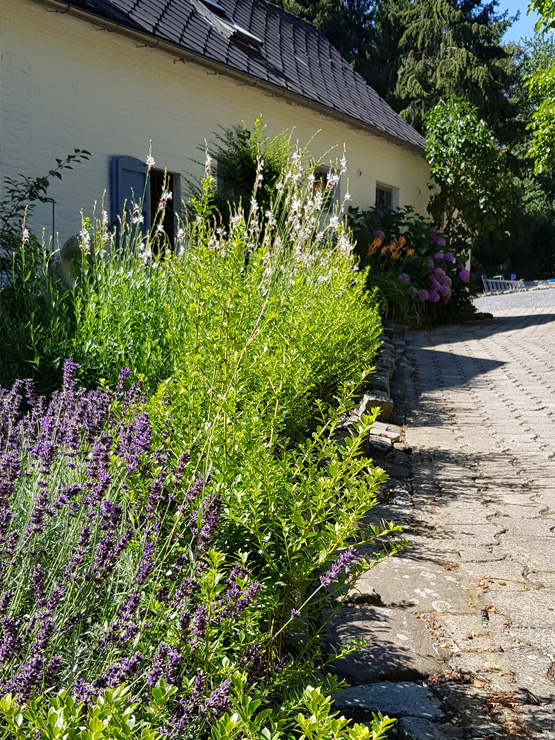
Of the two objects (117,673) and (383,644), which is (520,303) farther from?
(117,673)

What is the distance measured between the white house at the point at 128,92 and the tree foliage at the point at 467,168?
10.1 ft

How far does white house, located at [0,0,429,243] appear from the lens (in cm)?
754

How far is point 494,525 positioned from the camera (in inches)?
150

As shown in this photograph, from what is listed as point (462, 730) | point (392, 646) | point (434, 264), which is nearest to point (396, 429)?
point (392, 646)

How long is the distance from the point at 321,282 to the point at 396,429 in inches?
50.3

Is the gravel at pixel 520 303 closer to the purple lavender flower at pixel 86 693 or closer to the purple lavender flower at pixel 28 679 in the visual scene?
the purple lavender flower at pixel 86 693

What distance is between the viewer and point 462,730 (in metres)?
2.12

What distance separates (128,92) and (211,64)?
4.57 ft

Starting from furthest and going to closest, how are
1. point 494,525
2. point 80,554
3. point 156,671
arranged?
point 494,525
point 80,554
point 156,671

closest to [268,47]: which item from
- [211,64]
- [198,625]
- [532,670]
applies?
[211,64]

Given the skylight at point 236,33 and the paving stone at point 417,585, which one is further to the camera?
the skylight at point 236,33

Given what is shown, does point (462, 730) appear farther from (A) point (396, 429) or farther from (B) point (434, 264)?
(B) point (434, 264)

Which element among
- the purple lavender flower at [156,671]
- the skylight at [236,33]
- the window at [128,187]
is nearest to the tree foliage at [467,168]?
the skylight at [236,33]

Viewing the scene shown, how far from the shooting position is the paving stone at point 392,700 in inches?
84.8
